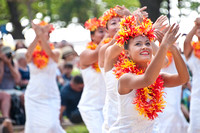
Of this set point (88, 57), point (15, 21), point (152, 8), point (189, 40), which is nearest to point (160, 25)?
point (88, 57)

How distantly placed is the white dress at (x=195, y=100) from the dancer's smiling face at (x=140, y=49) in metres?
2.88

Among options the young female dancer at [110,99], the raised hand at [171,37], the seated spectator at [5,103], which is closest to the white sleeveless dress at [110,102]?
the young female dancer at [110,99]

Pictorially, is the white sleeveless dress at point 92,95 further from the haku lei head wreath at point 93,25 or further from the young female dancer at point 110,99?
the young female dancer at point 110,99

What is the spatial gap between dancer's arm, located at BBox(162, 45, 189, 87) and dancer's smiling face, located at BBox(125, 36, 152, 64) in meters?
0.22

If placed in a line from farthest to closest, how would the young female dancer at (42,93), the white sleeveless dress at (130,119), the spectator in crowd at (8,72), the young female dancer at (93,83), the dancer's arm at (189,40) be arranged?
1. the spectator in crowd at (8,72)
2. the young female dancer at (42,93)
3. the dancer's arm at (189,40)
4. the young female dancer at (93,83)
5. the white sleeveless dress at (130,119)

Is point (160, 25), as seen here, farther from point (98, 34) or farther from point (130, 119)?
point (98, 34)

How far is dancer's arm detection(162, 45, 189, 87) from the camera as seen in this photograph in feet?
13.0

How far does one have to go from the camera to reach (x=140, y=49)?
3.91 meters

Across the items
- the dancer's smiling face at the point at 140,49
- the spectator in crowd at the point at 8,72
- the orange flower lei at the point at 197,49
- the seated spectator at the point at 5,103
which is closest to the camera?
the dancer's smiling face at the point at 140,49

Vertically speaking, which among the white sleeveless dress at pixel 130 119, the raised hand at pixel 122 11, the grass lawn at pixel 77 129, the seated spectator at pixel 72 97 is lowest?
the grass lawn at pixel 77 129

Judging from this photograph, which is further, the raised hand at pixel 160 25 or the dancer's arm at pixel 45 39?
the dancer's arm at pixel 45 39

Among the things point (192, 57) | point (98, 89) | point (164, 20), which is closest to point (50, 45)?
point (98, 89)

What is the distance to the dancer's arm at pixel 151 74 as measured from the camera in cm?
349

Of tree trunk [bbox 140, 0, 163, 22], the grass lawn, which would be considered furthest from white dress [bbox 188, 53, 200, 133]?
the grass lawn
